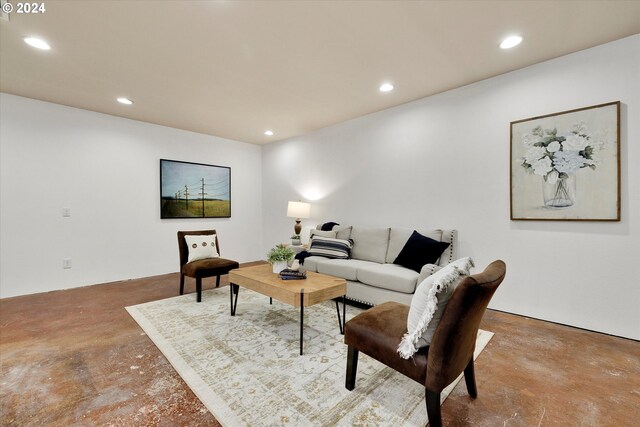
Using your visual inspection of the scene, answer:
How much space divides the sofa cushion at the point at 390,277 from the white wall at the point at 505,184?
0.91 metres

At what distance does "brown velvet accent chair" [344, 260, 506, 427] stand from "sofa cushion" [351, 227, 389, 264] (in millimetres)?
1974

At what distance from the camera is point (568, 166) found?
267cm

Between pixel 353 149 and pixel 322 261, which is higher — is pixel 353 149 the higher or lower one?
the higher one

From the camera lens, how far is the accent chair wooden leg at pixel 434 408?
1366 mm

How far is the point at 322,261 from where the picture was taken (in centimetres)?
369

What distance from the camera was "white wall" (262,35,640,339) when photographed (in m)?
2.45

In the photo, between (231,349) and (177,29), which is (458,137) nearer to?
(177,29)

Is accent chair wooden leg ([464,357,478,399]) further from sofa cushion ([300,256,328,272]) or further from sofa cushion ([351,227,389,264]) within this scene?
sofa cushion ([300,256,328,272])

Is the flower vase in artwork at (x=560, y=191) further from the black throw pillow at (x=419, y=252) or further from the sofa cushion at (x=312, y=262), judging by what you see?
the sofa cushion at (x=312, y=262)

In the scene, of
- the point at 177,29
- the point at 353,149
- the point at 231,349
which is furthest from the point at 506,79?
the point at 231,349

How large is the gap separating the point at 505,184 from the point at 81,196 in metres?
5.67

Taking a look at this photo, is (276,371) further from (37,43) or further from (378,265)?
(37,43)

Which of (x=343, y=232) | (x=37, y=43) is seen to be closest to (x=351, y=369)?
(x=343, y=232)

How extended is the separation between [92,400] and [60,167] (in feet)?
12.2
